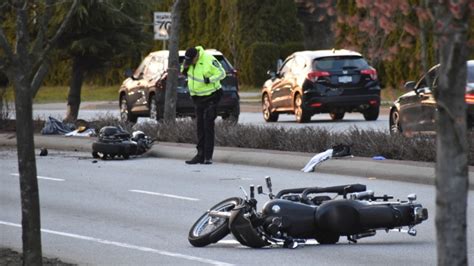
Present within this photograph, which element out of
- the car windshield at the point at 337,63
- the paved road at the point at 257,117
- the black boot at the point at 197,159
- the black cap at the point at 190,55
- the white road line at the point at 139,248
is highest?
the black cap at the point at 190,55

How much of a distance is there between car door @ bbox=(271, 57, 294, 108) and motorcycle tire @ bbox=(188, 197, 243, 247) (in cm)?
1995

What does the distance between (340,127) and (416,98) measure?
5.93m

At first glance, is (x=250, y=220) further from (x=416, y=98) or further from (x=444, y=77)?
(x=416, y=98)

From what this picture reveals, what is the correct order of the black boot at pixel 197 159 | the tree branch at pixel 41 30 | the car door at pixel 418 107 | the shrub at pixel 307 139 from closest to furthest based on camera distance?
the tree branch at pixel 41 30 → the shrub at pixel 307 139 → the black boot at pixel 197 159 → the car door at pixel 418 107

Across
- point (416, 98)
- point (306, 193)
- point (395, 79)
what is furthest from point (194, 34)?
point (306, 193)

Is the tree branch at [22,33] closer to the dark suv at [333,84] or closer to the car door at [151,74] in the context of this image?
the dark suv at [333,84]

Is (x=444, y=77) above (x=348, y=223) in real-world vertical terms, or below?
above

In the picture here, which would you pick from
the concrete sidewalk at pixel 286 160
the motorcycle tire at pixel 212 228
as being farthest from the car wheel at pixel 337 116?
the motorcycle tire at pixel 212 228

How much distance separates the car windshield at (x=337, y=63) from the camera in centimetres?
3086

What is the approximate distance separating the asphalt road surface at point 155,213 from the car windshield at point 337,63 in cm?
922

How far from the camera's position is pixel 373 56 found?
6.39 meters

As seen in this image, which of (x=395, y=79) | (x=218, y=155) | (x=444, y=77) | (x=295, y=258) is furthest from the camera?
(x=395, y=79)

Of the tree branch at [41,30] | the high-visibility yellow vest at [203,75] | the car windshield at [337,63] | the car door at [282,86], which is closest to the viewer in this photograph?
the tree branch at [41,30]

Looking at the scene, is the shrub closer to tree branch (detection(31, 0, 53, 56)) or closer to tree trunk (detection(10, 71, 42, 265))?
tree branch (detection(31, 0, 53, 56))
